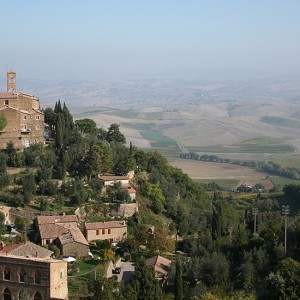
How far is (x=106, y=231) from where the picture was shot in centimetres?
3225

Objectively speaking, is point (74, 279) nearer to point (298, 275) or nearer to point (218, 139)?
point (298, 275)

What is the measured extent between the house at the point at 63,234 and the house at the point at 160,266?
3.14m

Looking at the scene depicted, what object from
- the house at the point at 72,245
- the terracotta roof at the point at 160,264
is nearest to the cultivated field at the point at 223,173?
the terracotta roof at the point at 160,264

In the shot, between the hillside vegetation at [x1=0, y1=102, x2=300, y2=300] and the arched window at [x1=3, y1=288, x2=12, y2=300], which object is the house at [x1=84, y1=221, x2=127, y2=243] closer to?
the hillside vegetation at [x1=0, y1=102, x2=300, y2=300]

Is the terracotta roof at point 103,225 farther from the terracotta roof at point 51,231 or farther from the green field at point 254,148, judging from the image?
the green field at point 254,148

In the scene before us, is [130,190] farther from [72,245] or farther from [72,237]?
[72,245]

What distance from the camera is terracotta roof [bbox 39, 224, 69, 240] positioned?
30.2 meters

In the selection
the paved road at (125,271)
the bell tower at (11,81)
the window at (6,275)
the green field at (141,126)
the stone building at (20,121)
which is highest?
the bell tower at (11,81)

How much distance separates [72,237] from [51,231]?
121 cm

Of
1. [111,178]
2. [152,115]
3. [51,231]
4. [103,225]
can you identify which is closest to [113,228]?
[103,225]

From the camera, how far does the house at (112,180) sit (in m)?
37.4

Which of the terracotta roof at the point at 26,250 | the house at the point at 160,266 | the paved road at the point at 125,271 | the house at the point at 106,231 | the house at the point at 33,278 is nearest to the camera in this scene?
the house at the point at 33,278

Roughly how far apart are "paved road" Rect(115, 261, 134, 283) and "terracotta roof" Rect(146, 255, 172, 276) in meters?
0.87

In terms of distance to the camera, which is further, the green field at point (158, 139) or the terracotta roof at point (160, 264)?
the green field at point (158, 139)
